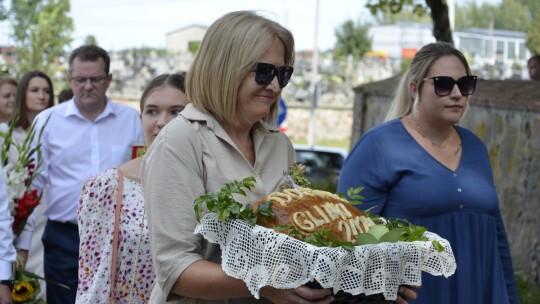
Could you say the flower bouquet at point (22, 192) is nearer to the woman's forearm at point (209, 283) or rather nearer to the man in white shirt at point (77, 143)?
the man in white shirt at point (77, 143)

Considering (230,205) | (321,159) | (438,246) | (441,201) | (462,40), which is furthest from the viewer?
(462,40)

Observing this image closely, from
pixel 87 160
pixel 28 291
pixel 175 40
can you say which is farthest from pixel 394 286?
pixel 175 40

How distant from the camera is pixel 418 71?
16.8 feet

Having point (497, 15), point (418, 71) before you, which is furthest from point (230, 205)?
point (497, 15)

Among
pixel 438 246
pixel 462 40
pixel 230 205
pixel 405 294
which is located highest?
pixel 230 205

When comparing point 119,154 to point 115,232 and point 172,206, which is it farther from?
point 172,206

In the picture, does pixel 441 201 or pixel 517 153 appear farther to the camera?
pixel 517 153

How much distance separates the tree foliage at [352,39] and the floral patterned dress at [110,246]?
68318 millimetres

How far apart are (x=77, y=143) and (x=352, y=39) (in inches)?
2658

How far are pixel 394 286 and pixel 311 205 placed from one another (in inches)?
13.1

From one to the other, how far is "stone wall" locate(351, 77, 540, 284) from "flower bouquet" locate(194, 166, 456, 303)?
19.0ft

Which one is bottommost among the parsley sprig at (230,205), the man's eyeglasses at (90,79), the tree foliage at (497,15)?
the tree foliage at (497,15)

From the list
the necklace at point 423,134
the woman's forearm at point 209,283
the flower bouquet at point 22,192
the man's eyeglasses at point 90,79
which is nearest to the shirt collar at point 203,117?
the woman's forearm at point 209,283

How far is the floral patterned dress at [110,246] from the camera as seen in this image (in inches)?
174
